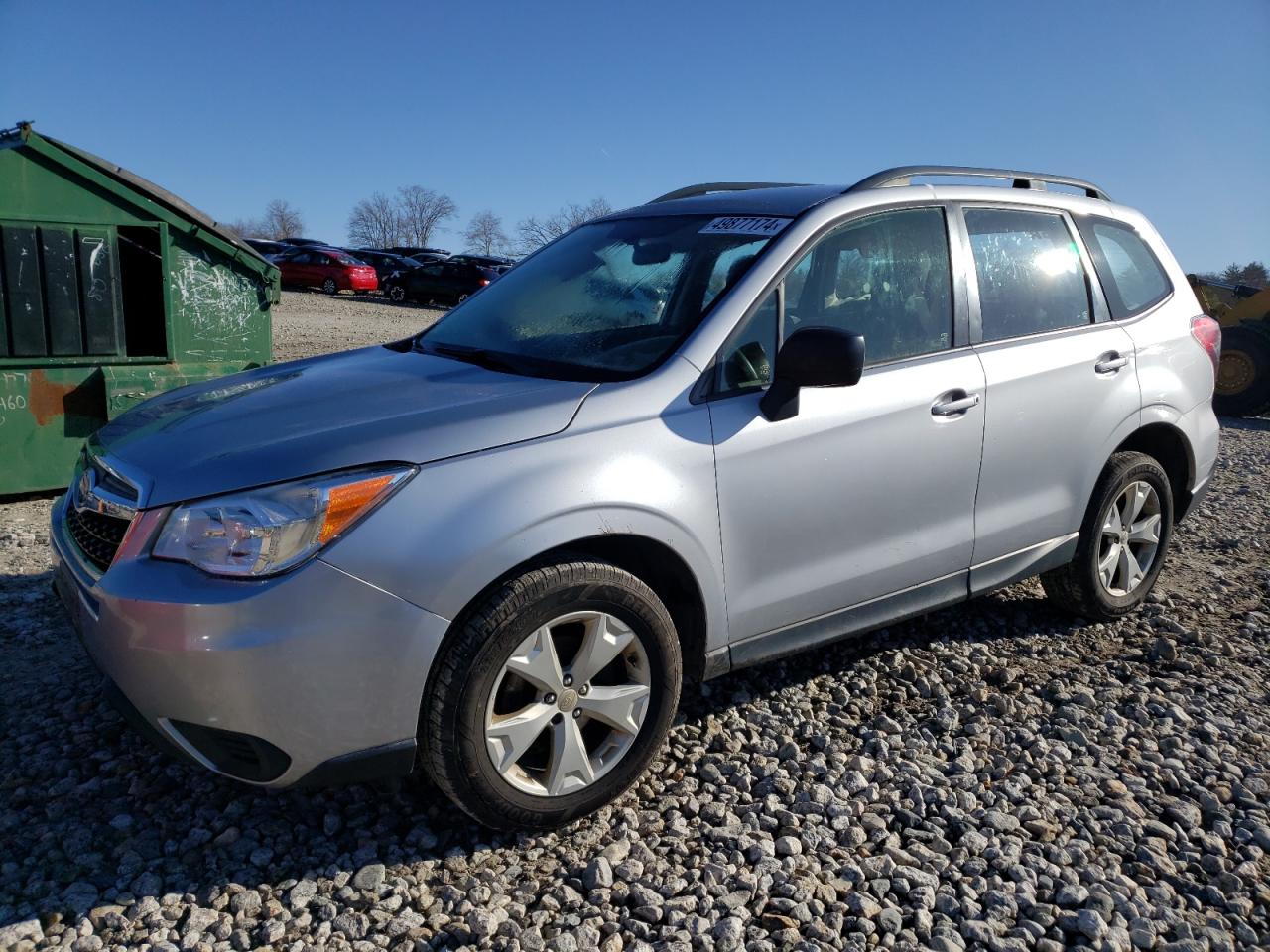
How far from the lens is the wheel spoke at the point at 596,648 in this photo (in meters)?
2.77

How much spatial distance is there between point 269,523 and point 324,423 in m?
0.41

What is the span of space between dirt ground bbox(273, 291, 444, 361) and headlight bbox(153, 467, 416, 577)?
38.5 ft

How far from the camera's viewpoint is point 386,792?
306 cm

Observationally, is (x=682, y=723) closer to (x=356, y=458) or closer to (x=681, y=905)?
(x=681, y=905)

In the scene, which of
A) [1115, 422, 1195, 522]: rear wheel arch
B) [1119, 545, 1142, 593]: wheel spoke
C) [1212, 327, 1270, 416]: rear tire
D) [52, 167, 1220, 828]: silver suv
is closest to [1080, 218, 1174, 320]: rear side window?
[52, 167, 1220, 828]: silver suv

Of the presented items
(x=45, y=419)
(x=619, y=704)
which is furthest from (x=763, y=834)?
(x=45, y=419)

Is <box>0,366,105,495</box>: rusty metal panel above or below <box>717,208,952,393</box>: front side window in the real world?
below

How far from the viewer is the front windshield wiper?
3254mm

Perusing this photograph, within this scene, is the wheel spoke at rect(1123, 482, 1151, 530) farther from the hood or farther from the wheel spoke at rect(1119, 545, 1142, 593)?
the hood

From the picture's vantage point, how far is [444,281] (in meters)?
28.8

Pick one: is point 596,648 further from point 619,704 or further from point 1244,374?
point 1244,374

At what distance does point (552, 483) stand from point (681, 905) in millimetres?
1143

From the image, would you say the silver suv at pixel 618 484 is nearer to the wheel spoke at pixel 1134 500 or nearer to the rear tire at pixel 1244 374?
the wheel spoke at pixel 1134 500

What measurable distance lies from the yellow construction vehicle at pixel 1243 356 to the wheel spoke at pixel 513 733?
1260cm
